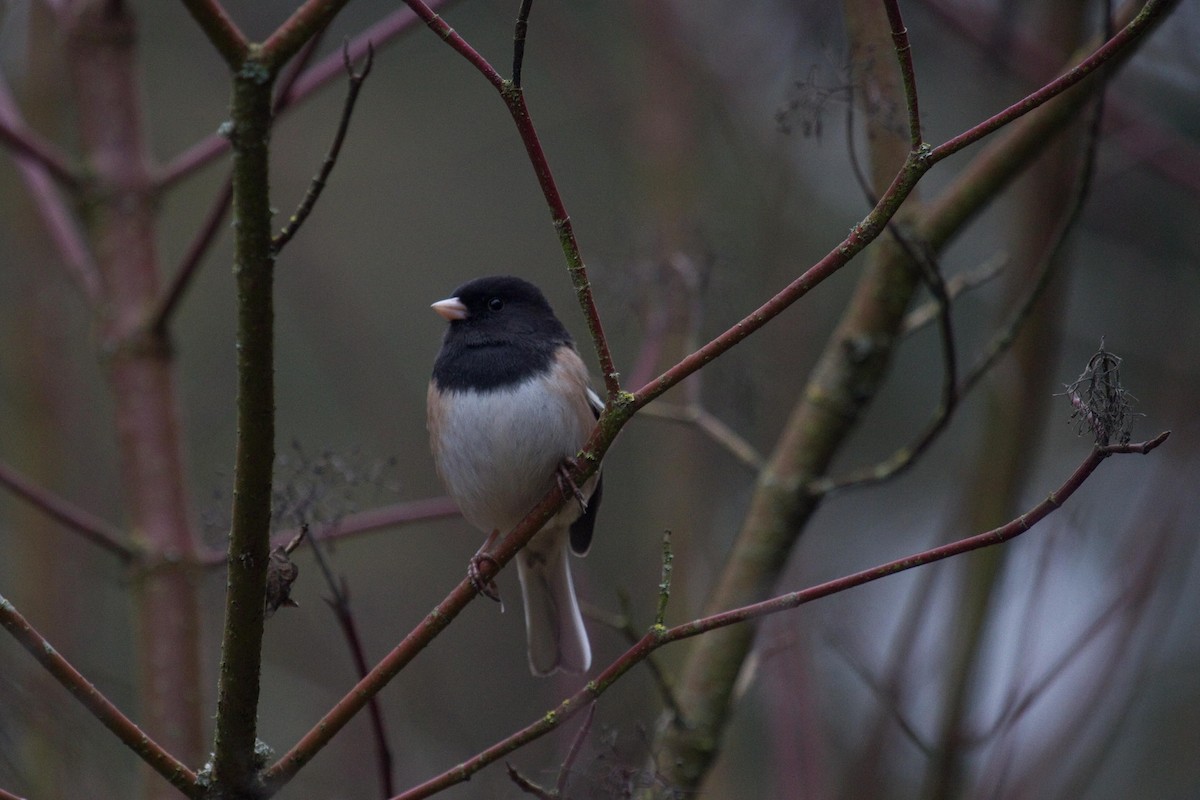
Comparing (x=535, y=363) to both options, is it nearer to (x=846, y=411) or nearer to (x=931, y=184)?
(x=846, y=411)

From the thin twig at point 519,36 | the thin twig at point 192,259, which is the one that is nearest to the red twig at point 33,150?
the thin twig at point 192,259

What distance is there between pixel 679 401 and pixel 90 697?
227 cm

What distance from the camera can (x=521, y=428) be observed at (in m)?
2.23

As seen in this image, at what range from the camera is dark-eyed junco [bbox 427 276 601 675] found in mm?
2240

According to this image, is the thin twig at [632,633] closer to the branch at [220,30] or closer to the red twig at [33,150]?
the branch at [220,30]

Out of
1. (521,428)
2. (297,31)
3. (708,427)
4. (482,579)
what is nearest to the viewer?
(297,31)

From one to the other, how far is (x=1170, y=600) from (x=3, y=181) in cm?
383

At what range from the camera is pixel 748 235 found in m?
5.61

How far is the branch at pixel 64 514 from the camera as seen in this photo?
1911 millimetres

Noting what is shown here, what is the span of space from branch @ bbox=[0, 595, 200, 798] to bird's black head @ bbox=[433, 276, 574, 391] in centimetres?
114

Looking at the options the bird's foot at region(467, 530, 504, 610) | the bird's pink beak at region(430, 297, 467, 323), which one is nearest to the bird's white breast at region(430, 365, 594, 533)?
the bird's foot at region(467, 530, 504, 610)

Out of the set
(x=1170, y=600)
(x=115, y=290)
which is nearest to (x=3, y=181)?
(x=115, y=290)

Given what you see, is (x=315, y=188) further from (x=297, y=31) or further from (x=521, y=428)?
(x=521, y=428)

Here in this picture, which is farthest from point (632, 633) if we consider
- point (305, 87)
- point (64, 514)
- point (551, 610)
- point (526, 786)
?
point (305, 87)
